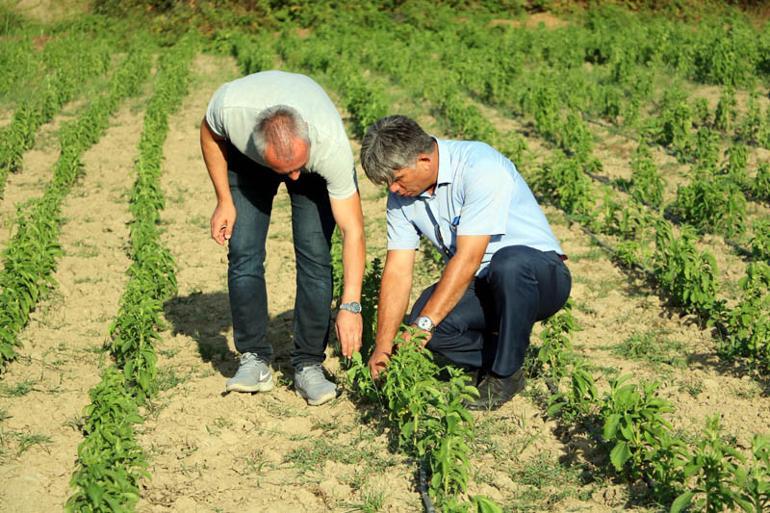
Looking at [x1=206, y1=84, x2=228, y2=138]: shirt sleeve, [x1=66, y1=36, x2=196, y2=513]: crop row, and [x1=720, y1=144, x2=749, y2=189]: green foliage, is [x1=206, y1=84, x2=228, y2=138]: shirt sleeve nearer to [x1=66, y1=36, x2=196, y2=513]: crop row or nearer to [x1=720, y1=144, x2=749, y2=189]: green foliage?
[x1=66, y1=36, x2=196, y2=513]: crop row

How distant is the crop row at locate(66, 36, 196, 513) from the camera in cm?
382

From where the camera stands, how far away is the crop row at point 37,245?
6023 mm

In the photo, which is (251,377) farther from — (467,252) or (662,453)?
(662,453)

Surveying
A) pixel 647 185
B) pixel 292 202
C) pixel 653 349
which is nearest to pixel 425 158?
pixel 292 202

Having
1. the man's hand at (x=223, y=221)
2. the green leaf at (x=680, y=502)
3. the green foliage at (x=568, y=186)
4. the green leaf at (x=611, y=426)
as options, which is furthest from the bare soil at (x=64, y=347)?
the green foliage at (x=568, y=186)

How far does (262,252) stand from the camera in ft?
16.1

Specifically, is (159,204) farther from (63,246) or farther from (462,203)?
(462,203)

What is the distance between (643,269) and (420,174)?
3000mm

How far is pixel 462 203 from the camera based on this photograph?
4.58m

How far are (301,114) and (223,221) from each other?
0.74 metres

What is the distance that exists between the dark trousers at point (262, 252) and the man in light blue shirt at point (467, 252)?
0.34 metres

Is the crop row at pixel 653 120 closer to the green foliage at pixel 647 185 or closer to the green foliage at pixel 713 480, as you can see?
the green foliage at pixel 647 185

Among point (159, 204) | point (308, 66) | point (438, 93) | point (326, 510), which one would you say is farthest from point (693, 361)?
point (308, 66)

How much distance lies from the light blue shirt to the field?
0.62m
